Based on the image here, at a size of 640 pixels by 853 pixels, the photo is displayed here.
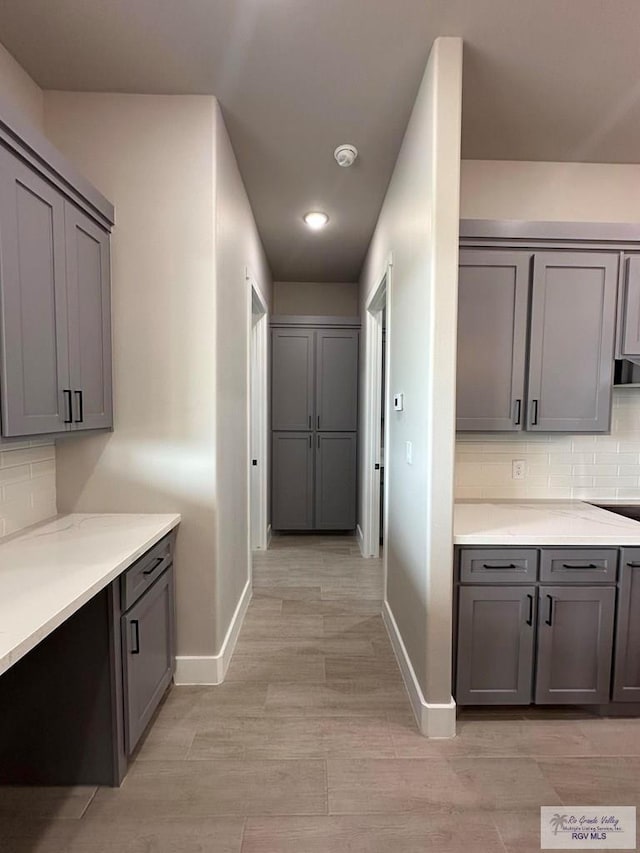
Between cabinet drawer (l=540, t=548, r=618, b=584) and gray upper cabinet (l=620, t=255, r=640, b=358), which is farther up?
gray upper cabinet (l=620, t=255, r=640, b=358)

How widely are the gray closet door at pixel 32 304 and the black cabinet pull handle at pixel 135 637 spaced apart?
799mm

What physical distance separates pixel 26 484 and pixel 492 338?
230 cm

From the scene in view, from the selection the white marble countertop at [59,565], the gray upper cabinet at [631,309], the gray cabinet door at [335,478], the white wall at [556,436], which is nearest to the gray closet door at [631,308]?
the gray upper cabinet at [631,309]

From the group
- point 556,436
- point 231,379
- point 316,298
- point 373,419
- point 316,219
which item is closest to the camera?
point 231,379

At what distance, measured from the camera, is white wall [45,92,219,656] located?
1991mm

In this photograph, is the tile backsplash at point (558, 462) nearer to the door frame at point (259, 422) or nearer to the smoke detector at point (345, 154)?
the smoke detector at point (345, 154)

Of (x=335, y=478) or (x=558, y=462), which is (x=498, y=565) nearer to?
(x=558, y=462)

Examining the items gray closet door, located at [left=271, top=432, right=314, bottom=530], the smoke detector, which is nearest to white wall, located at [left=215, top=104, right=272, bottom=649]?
the smoke detector

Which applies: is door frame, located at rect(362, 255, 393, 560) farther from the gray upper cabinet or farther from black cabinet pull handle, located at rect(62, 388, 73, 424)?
black cabinet pull handle, located at rect(62, 388, 73, 424)

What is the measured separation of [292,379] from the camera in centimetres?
446

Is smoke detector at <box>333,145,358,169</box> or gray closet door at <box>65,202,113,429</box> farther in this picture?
smoke detector at <box>333,145,358,169</box>

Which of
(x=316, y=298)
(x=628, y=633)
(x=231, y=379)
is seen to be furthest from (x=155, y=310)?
(x=316, y=298)

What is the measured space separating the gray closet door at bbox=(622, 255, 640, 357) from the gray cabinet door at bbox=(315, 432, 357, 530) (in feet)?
8.83

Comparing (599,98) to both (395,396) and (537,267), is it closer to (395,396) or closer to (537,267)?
(537,267)
